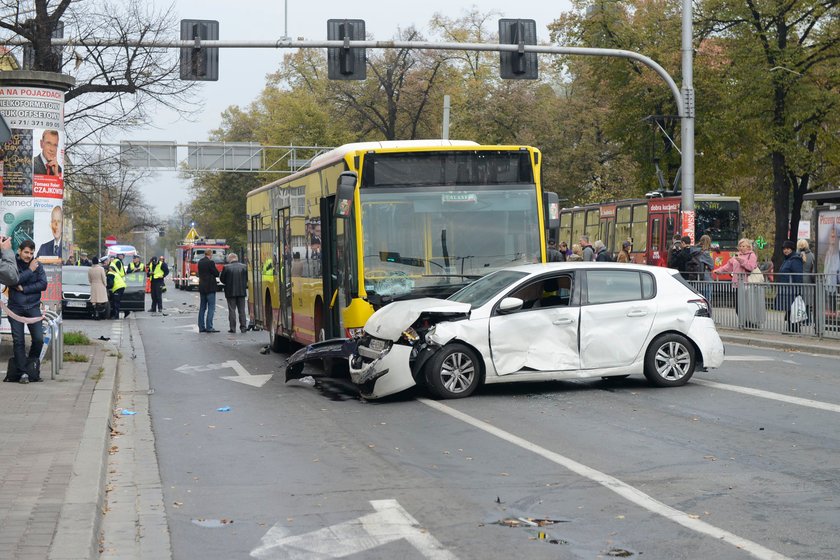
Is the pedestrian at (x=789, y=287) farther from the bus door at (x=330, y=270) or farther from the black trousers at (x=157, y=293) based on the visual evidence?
the black trousers at (x=157, y=293)

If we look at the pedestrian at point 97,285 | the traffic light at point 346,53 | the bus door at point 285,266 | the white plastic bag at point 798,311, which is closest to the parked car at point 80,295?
the pedestrian at point 97,285

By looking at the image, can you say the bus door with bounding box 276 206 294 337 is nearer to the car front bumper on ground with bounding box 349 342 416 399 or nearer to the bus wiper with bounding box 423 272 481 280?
the bus wiper with bounding box 423 272 481 280

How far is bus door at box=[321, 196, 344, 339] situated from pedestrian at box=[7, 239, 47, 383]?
353cm

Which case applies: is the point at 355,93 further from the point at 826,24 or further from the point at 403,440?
Result: the point at 403,440

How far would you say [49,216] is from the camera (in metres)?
17.9

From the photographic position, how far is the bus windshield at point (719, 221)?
137ft

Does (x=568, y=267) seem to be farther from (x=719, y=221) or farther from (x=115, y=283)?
(x=719, y=221)

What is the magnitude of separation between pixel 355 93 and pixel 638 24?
58.2 feet

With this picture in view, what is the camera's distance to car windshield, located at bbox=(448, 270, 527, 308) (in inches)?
537

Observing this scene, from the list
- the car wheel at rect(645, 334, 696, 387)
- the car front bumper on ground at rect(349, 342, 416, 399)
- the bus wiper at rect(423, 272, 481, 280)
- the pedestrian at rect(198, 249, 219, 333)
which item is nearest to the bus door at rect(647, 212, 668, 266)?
the pedestrian at rect(198, 249, 219, 333)

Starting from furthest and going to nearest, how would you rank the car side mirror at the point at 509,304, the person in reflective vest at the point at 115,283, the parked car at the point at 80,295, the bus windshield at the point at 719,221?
the bus windshield at the point at 719,221, the person in reflective vest at the point at 115,283, the parked car at the point at 80,295, the car side mirror at the point at 509,304

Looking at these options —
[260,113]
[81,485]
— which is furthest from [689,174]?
[260,113]

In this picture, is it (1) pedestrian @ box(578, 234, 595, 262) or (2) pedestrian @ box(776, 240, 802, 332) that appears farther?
(1) pedestrian @ box(578, 234, 595, 262)

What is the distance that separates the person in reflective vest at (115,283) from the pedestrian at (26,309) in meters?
20.2
